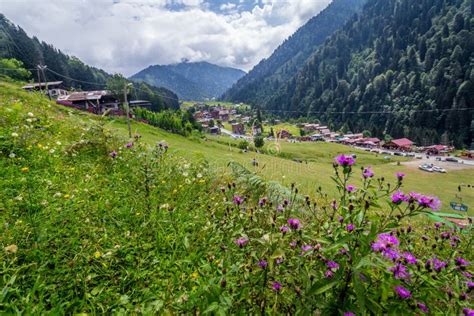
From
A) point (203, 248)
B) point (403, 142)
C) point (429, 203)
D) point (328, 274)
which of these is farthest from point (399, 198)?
point (403, 142)

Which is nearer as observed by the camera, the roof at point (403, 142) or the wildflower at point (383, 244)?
the wildflower at point (383, 244)

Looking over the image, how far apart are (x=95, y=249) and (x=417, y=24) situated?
551ft

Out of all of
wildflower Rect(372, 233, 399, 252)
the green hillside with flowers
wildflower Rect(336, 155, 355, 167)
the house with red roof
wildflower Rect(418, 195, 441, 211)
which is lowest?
the house with red roof

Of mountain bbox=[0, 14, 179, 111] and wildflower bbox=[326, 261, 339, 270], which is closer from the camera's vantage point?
wildflower bbox=[326, 261, 339, 270]

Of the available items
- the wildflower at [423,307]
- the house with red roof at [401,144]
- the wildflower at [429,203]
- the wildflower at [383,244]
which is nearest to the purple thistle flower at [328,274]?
the wildflower at [383,244]

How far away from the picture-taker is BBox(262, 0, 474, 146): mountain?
91969mm

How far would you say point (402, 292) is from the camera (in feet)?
4.68

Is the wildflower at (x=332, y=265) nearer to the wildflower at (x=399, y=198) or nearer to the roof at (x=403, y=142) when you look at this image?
the wildflower at (x=399, y=198)

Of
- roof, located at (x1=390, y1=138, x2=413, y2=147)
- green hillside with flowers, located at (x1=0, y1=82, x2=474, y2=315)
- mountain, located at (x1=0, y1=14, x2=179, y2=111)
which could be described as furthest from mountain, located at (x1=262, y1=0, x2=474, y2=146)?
green hillside with flowers, located at (x1=0, y1=82, x2=474, y2=315)

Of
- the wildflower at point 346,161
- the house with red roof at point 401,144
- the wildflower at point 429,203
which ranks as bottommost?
the house with red roof at point 401,144

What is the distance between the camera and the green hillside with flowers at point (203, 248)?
5.01 ft

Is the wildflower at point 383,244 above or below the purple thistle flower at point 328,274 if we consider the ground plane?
above

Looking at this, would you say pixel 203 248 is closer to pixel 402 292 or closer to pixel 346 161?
pixel 346 161

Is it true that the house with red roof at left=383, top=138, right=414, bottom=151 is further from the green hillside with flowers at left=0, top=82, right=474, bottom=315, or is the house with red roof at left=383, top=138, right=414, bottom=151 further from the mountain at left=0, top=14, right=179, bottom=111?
the green hillside with flowers at left=0, top=82, right=474, bottom=315
